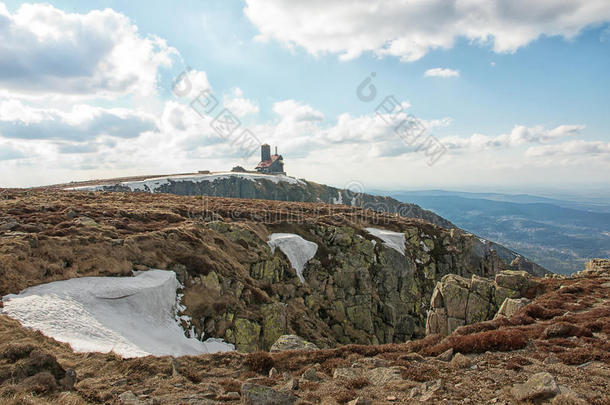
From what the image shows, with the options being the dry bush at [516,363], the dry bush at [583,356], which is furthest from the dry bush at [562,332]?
Result: the dry bush at [516,363]

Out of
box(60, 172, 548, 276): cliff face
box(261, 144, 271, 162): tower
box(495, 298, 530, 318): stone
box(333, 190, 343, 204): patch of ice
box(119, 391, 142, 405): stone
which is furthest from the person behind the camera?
box(261, 144, 271, 162): tower

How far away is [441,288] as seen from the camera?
30.0 m

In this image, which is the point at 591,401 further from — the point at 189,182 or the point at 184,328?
the point at 189,182

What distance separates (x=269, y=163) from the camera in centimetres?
17212

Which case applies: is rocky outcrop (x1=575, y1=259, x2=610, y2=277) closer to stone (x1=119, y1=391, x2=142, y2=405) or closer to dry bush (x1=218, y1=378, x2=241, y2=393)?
dry bush (x1=218, y1=378, x2=241, y2=393)

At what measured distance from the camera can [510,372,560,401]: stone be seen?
305 inches

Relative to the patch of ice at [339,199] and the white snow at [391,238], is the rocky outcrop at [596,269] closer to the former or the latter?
the white snow at [391,238]

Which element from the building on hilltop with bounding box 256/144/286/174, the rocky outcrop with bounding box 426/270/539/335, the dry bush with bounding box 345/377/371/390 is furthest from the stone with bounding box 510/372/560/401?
the building on hilltop with bounding box 256/144/286/174

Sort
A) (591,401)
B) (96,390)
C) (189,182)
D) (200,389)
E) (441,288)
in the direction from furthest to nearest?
(189,182) → (441,288) → (200,389) → (96,390) → (591,401)

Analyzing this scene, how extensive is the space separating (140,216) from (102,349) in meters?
19.9

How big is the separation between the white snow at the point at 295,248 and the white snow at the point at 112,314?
15832 mm

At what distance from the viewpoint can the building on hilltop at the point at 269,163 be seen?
17048 centimetres

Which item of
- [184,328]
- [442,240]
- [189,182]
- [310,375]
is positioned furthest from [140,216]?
[189,182]

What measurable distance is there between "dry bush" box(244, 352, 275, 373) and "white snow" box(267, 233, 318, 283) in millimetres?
22287
